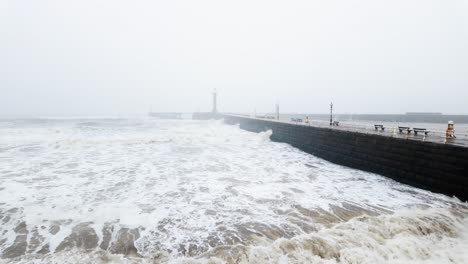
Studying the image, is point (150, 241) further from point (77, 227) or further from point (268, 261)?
point (268, 261)

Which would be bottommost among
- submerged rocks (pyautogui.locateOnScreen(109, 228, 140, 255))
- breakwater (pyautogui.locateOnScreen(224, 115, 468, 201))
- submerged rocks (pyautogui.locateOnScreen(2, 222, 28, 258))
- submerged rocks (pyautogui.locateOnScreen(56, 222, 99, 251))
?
submerged rocks (pyautogui.locateOnScreen(109, 228, 140, 255))

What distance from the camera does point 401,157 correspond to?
1280 centimetres

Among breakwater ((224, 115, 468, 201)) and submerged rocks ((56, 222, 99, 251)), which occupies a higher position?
breakwater ((224, 115, 468, 201))

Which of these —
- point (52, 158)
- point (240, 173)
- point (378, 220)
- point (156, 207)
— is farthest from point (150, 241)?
point (52, 158)

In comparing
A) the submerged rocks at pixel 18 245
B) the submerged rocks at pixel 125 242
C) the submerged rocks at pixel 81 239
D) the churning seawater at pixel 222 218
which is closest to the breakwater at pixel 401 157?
the churning seawater at pixel 222 218

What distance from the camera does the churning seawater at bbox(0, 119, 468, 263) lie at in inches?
239

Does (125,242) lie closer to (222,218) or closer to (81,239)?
(81,239)

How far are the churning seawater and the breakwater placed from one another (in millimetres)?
754

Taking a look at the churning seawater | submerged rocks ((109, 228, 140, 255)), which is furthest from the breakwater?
submerged rocks ((109, 228, 140, 255))

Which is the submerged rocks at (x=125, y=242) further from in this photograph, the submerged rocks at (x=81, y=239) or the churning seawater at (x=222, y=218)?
the submerged rocks at (x=81, y=239)

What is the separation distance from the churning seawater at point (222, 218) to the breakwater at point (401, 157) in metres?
0.75

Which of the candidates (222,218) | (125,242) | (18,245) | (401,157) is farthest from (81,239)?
(401,157)

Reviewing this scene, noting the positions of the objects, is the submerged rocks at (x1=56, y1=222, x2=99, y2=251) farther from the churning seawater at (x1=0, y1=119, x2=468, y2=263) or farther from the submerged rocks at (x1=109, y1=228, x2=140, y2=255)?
the submerged rocks at (x1=109, y1=228, x2=140, y2=255)

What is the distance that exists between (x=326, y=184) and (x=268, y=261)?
7.74 meters
